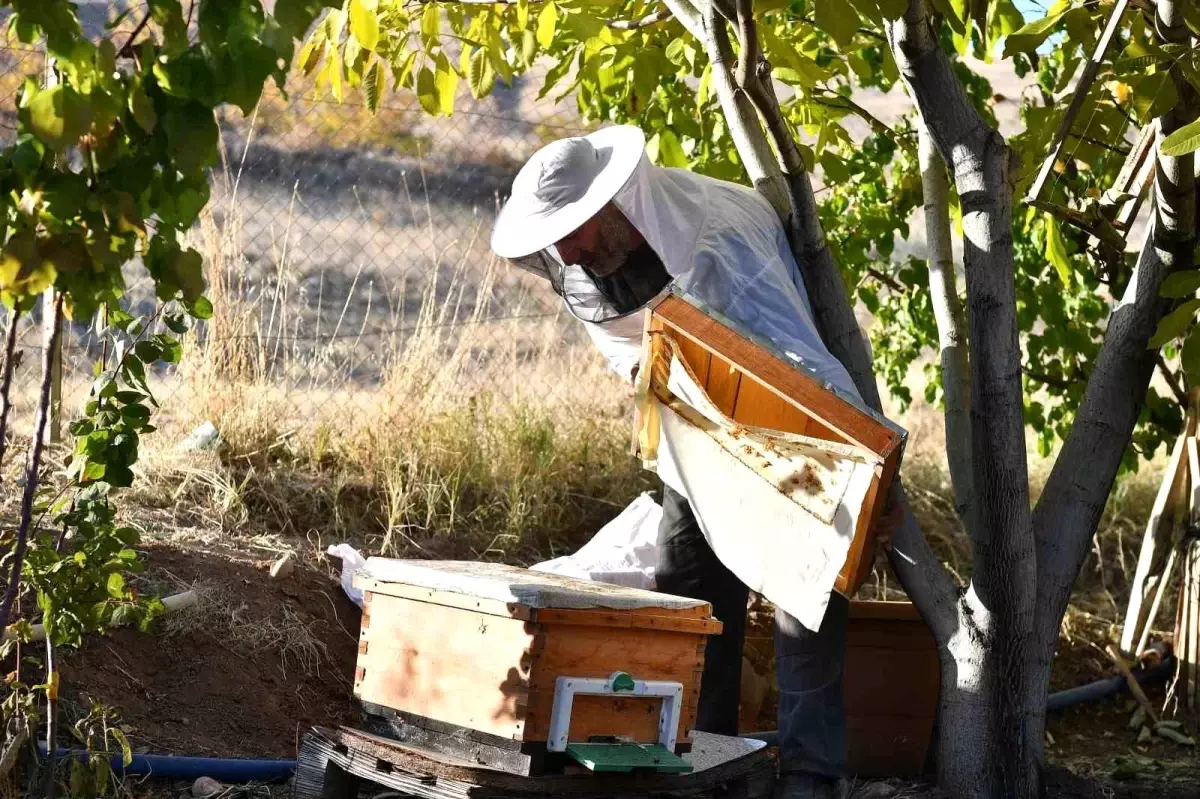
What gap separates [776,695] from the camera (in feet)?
13.3

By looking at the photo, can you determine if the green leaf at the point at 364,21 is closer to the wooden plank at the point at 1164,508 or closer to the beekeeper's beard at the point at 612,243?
the beekeeper's beard at the point at 612,243

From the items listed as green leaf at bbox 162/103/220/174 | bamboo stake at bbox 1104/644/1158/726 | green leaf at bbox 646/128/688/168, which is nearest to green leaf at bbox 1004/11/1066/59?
green leaf at bbox 646/128/688/168

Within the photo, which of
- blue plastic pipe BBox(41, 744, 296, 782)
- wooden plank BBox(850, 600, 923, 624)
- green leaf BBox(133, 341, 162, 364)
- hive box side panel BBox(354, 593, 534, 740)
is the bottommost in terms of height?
blue plastic pipe BBox(41, 744, 296, 782)

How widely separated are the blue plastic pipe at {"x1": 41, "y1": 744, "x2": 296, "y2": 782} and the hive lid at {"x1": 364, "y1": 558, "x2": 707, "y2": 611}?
1.81ft

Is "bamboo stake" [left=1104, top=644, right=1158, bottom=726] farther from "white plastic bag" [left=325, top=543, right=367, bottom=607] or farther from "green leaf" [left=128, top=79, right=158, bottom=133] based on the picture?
"green leaf" [left=128, top=79, right=158, bottom=133]

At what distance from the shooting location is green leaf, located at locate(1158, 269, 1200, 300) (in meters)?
2.53

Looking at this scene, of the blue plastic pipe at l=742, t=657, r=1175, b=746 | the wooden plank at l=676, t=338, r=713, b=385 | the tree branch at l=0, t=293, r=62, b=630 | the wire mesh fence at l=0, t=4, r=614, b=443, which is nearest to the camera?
the tree branch at l=0, t=293, r=62, b=630

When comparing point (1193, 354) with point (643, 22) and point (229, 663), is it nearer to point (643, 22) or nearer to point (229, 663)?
point (643, 22)

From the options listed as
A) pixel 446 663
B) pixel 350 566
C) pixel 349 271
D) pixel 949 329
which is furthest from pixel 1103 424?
pixel 349 271

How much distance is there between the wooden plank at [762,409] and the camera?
111 inches

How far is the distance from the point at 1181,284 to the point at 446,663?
167cm

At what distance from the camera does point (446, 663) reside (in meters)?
2.59

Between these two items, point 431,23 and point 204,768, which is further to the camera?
point 431,23

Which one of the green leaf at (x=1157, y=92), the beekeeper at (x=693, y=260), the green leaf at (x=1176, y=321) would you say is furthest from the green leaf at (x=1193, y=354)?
the beekeeper at (x=693, y=260)
